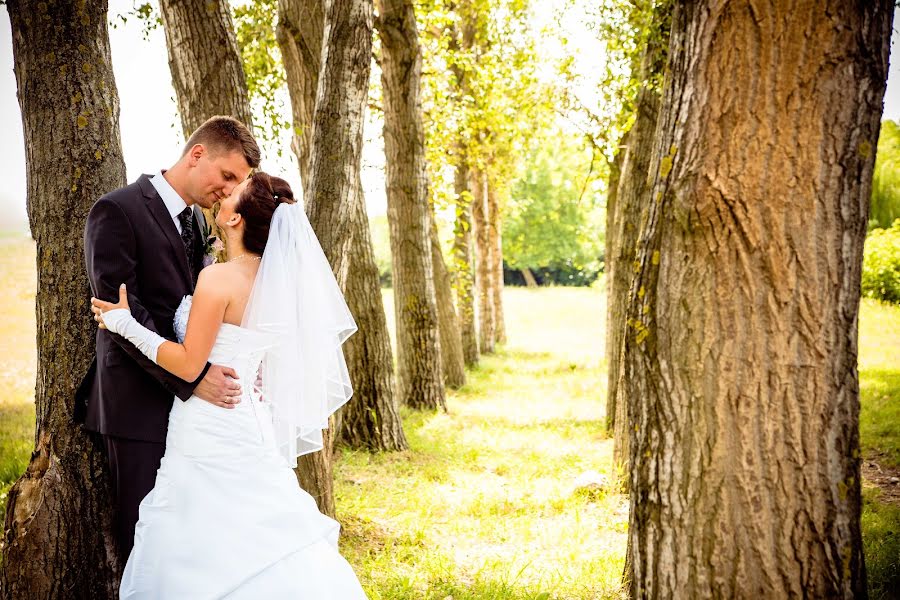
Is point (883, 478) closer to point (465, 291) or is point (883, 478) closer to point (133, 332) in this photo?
point (133, 332)

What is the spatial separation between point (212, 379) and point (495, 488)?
422 centimetres

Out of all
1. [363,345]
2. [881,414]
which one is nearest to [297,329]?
[363,345]

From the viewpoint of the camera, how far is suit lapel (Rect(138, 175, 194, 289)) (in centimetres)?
349

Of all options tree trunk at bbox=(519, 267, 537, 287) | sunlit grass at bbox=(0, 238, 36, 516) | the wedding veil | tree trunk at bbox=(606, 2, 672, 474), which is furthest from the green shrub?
tree trunk at bbox=(519, 267, 537, 287)

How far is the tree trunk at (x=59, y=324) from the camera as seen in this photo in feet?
11.8

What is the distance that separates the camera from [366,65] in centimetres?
484

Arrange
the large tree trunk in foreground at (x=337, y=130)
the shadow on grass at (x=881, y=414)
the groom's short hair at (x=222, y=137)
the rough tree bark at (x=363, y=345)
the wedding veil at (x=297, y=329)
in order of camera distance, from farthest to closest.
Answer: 1. the rough tree bark at (x=363, y=345)
2. the shadow on grass at (x=881, y=414)
3. the large tree trunk in foreground at (x=337, y=130)
4. the groom's short hair at (x=222, y=137)
5. the wedding veil at (x=297, y=329)

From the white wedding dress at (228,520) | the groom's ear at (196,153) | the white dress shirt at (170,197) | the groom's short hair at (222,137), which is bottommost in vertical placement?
the white wedding dress at (228,520)

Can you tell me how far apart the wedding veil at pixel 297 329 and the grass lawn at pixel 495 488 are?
4.61ft

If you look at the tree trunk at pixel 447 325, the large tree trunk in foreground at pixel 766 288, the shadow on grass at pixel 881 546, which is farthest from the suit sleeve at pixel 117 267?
the tree trunk at pixel 447 325

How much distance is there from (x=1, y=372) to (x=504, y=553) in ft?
20.3

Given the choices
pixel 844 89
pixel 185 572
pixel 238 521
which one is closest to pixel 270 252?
pixel 238 521

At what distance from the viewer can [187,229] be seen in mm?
3791

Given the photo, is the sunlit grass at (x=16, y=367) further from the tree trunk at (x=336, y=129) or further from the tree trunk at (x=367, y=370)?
the tree trunk at (x=336, y=129)
